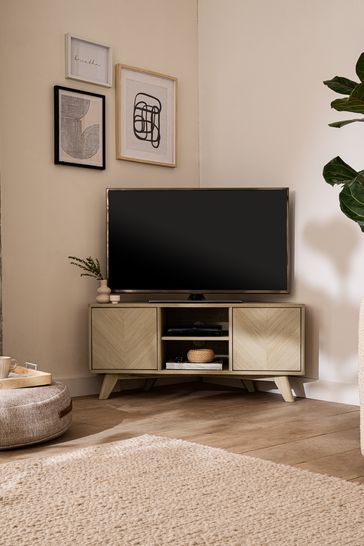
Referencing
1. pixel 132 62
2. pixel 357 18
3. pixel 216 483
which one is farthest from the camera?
pixel 132 62

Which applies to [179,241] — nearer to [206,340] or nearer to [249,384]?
[206,340]

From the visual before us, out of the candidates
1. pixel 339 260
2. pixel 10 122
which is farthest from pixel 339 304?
pixel 10 122

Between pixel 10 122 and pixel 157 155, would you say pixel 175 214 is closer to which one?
pixel 157 155

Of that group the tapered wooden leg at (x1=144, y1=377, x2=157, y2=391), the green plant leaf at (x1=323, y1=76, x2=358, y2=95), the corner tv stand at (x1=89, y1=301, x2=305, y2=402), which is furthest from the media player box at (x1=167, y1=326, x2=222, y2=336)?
the green plant leaf at (x1=323, y1=76, x2=358, y2=95)

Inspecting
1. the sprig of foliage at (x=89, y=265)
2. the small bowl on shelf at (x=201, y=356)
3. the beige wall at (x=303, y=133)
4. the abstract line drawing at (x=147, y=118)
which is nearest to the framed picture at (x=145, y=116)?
the abstract line drawing at (x=147, y=118)

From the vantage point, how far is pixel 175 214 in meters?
3.80

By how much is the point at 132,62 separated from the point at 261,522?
3.11 m

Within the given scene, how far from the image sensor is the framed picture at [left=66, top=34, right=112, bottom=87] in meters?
3.77

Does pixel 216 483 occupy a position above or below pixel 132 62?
below

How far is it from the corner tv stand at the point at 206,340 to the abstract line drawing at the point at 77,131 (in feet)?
2.94

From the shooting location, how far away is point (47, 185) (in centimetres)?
369

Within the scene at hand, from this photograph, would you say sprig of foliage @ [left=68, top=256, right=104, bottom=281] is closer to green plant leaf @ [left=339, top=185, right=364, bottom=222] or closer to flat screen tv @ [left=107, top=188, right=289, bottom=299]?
flat screen tv @ [left=107, top=188, right=289, bottom=299]

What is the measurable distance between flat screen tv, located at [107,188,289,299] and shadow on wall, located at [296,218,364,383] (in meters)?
0.35

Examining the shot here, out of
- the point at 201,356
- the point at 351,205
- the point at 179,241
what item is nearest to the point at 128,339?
the point at 201,356
